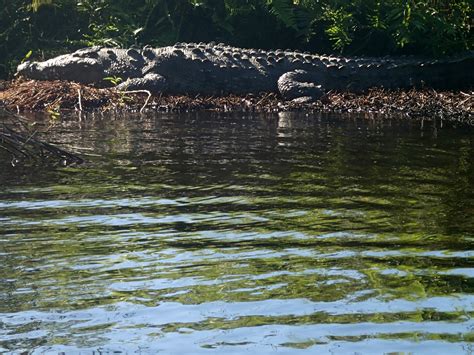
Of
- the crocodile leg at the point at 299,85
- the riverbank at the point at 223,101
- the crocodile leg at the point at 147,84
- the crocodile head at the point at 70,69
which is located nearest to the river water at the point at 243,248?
the riverbank at the point at 223,101

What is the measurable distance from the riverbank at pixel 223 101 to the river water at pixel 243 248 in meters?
2.15

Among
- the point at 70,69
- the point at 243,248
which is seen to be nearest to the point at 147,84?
the point at 70,69

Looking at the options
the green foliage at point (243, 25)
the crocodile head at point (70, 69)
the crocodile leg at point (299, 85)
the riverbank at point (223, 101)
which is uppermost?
the green foliage at point (243, 25)

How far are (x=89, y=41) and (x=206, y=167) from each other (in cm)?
729

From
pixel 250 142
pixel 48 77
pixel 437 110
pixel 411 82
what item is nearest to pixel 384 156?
pixel 250 142

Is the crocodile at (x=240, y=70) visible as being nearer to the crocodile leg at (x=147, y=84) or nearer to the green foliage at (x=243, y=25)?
the crocodile leg at (x=147, y=84)

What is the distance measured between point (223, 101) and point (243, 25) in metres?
2.49

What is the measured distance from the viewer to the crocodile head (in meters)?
14.9

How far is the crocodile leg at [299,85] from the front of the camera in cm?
1395

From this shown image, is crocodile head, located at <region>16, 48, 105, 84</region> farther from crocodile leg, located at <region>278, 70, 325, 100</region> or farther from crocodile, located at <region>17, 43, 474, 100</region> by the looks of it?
crocodile leg, located at <region>278, 70, 325, 100</region>

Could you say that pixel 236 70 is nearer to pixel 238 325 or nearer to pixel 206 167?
pixel 206 167

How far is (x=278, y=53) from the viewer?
1477cm

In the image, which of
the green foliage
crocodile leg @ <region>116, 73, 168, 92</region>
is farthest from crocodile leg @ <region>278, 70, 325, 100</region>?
crocodile leg @ <region>116, 73, 168, 92</region>

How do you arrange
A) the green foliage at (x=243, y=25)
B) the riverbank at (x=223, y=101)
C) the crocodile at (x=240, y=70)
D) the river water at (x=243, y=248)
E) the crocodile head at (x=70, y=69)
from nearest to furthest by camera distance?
the river water at (x=243, y=248) → the riverbank at (x=223, y=101) → the crocodile at (x=240, y=70) → the green foliage at (x=243, y=25) → the crocodile head at (x=70, y=69)
